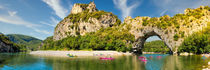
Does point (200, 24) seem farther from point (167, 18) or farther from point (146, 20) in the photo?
point (146, 20)

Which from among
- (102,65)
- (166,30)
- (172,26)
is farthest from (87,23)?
(102,65)

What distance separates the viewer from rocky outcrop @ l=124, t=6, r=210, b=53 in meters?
72.9

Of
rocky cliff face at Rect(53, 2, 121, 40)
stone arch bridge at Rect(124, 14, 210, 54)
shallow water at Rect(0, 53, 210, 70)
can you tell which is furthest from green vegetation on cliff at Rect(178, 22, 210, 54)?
rocky cliff face at Rect(53, 2, 121, 40)

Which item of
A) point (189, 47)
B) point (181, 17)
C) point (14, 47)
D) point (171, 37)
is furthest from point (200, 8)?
point (14, 47)

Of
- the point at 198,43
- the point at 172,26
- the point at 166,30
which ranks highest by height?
the point at 172,26

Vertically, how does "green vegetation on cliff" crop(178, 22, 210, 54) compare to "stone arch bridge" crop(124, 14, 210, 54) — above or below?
below

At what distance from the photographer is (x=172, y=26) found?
256 feet

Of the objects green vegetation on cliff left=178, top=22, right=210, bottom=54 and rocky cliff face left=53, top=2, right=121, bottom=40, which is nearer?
green vegetation on cliff left=178, top=22, right=210, bottom=54

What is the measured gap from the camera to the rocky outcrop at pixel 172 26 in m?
72.9

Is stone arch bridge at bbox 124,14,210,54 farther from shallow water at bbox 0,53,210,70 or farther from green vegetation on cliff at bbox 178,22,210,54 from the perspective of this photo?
shallow water at bbox 0,53,210,70

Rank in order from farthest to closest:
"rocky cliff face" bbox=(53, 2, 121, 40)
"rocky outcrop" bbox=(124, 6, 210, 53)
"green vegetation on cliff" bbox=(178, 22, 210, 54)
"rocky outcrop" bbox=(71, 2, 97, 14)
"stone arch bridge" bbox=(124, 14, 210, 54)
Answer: "rocky outcrop" bbox=(71, 2, 97, 14)
"rocky cliff face" bbox=(53, 2, 121, 40)
"rocky outcrop" bbox=(124, 6, 210, 53)
"stone arch bridge" bbox=(124, 14, 210, 54)
"green vegetation on cliff" bbox=(178, 22, 210, 54)

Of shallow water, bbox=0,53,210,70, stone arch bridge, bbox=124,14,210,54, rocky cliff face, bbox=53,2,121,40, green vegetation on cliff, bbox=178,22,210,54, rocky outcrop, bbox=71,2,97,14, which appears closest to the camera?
shallow water, bbox=0,53,210,70

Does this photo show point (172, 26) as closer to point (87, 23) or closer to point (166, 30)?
point (166, 30)

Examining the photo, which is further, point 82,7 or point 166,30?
point 82,7
